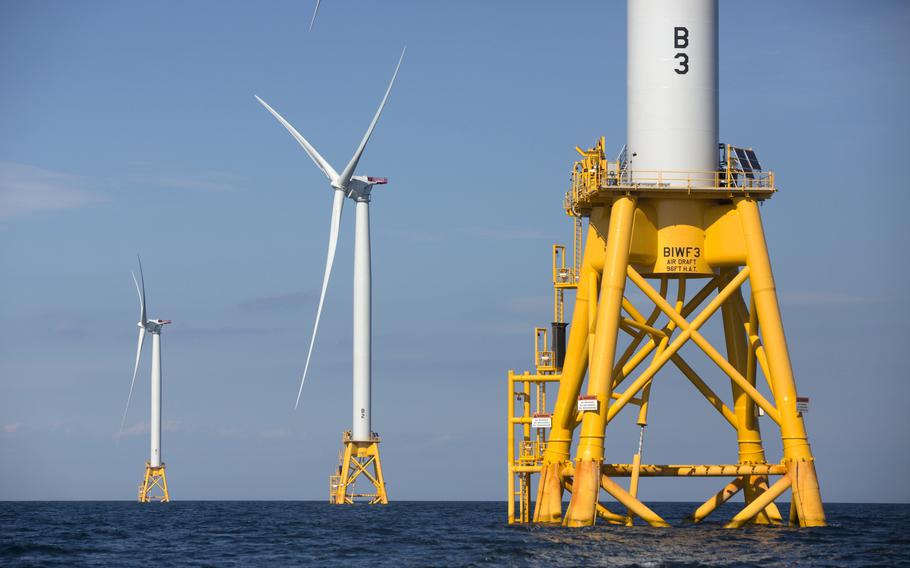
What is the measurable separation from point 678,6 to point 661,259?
1067 centimetres

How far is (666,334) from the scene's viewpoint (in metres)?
64.2

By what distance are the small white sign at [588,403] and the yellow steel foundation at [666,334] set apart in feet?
0.35

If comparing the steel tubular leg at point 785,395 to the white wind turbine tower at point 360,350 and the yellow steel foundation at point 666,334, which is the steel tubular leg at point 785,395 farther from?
the white wind turbine tower at point 360,350

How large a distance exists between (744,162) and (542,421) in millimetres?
14520

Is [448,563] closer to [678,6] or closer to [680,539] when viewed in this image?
[680,539]

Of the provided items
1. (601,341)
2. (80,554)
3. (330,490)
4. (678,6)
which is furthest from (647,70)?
(330,490)

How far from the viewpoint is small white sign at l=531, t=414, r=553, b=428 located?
65375mm

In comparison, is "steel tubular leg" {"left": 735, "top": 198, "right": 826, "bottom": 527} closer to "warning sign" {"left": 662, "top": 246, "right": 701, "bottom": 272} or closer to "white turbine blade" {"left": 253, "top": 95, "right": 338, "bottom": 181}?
"warning sign" {"left": 662, "top": 246, "right": 701, "bottom": 272}

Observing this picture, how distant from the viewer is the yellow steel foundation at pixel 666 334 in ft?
192

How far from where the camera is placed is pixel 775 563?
157 ft

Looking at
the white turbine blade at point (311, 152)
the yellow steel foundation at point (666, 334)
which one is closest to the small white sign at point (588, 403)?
the yellow steel foundation at point (666, 334)

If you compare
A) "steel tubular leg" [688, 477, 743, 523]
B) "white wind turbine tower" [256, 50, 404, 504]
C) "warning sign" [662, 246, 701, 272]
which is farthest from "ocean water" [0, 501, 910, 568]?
"white wind turbine tower" [256, 50, 404, 504]

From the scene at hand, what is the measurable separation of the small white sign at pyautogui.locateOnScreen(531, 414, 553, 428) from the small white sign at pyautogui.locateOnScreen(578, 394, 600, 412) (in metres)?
7.27

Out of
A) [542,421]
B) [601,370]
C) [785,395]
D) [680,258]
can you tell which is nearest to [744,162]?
[680,258]
